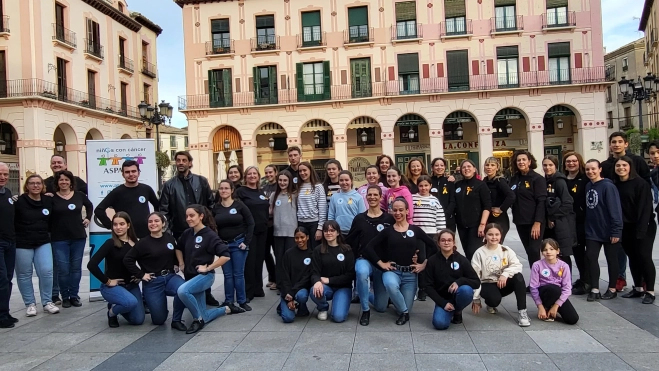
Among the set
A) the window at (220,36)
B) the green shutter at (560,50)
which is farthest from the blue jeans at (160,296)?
the green shutter at (560,50)

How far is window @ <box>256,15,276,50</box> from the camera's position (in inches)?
1133

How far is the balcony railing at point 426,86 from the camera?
88.8 ft

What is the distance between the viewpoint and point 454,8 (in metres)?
27.7

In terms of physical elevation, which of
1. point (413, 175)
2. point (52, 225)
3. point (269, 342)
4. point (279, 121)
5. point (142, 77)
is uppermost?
point (142, 77)

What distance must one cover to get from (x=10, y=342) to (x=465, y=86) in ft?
84.6

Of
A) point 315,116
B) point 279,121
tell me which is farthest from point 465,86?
point 279,121

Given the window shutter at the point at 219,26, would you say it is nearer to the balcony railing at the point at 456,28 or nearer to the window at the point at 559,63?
the balcony railing at the point at 456,28

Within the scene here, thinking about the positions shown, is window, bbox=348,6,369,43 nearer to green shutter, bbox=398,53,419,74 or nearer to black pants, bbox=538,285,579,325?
green shutter, bbox=398,53,419,74

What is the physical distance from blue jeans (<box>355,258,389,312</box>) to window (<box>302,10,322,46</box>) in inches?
948

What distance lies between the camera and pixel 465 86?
27.7 meters

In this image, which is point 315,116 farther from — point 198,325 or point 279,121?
point 198,325

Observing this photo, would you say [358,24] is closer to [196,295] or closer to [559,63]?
[559,63]

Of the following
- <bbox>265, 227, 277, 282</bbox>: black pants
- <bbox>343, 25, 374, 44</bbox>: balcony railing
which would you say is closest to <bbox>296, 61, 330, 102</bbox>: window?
<bbox>343, 25, 374, 44</bbox>: balcony railing

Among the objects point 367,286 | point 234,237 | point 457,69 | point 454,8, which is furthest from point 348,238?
point 454,8
